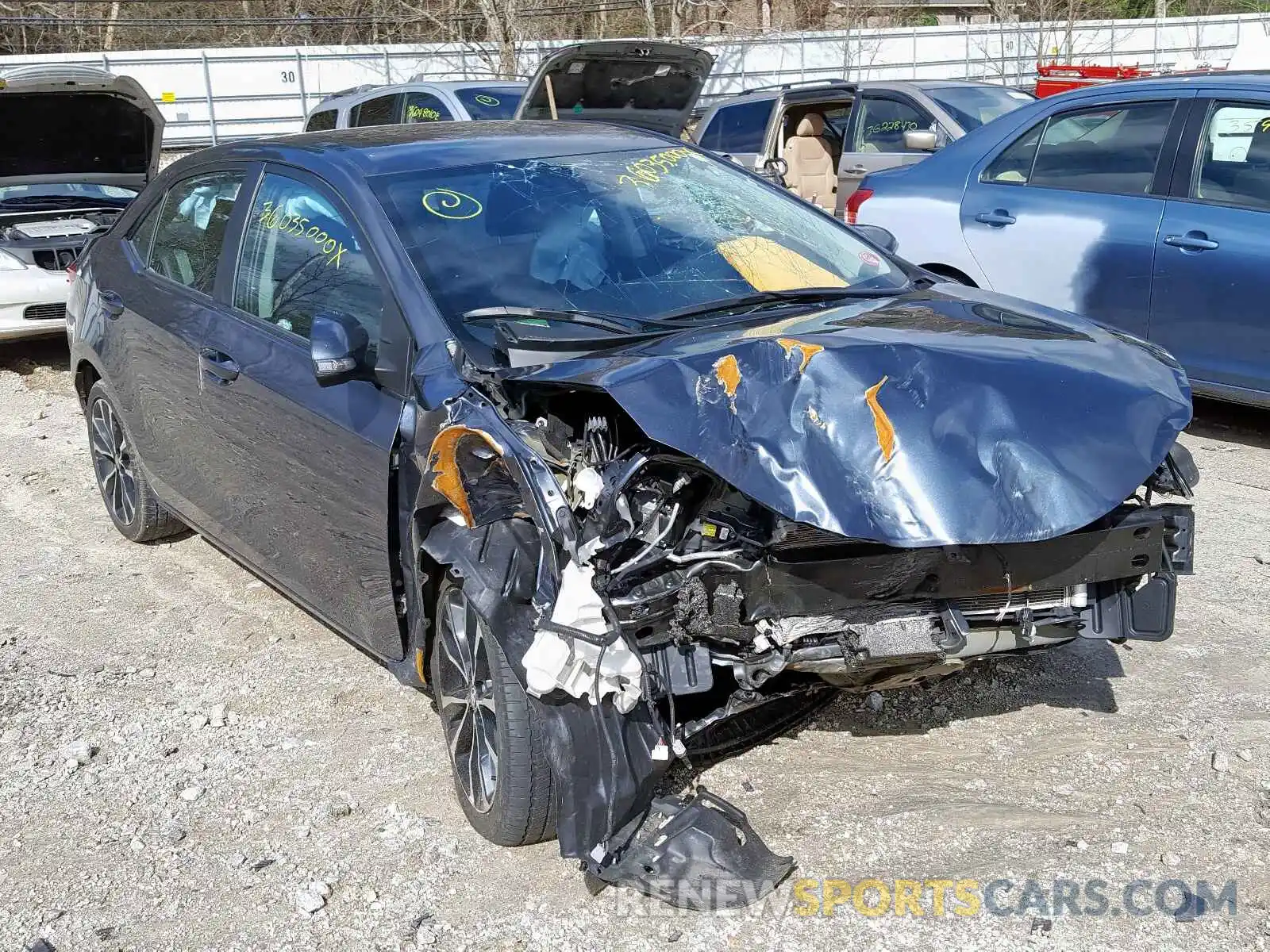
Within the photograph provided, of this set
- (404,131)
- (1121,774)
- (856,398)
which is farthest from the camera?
(404,131)

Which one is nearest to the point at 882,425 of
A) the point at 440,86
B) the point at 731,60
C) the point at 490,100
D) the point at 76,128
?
the point at 76,128

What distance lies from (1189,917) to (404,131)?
340 cm

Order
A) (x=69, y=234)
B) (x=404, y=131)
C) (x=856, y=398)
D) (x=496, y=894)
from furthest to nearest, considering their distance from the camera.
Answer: (x=69, y=234), (x=404, y=131), (x=496, y=894), (x=856, y=398)

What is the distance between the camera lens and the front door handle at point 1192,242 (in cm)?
614

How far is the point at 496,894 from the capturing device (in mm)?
3207

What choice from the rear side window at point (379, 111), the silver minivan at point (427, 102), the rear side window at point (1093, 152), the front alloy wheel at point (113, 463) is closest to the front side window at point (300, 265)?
the front alloy wheel at point (113, 463)

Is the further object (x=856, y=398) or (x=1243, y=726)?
(x=1243, y=726)

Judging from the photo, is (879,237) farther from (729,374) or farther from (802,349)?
(729,374)

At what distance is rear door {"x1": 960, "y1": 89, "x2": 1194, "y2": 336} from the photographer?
6.43 m

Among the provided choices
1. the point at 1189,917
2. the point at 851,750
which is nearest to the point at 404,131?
the point at 851,750

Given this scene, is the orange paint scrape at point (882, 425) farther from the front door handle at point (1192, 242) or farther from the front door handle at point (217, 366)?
the front door handle at point (1192, 242)

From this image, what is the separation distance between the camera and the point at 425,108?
12039mm

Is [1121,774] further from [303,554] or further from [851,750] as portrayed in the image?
[303,554]

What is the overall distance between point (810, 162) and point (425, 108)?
3.57m
